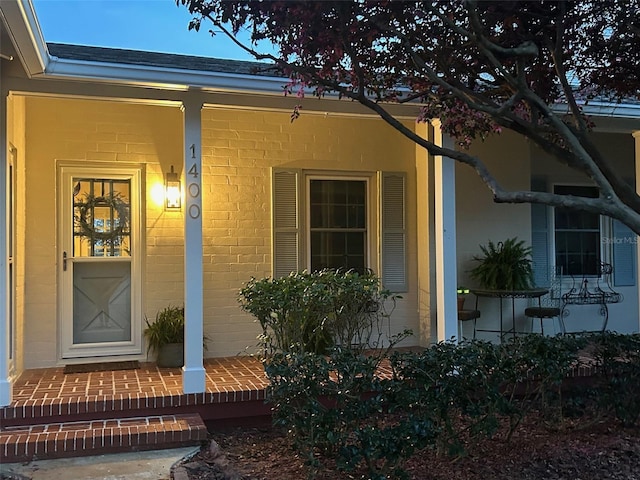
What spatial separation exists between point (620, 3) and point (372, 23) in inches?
73.2

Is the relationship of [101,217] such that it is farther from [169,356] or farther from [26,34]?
[26,34]

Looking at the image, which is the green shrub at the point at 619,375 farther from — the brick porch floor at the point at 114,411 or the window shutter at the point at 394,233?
the brick porch floor at the point at 114,411

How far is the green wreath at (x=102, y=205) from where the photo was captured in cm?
596

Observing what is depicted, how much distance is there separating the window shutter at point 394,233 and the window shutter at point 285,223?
3.33 feet

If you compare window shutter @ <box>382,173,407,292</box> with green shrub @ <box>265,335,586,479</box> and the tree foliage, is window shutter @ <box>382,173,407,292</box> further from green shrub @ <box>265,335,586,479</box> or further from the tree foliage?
green shrub @ <box>265,335,586,479</box>

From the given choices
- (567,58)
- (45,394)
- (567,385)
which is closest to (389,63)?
(567,58)

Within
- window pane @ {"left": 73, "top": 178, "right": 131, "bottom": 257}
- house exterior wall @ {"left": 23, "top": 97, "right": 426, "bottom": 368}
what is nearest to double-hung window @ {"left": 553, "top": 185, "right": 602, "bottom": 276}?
house exterior wall @ {"left": 23, "top": 97, "right": 426, "bottom": 368}

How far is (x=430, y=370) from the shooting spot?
393cm

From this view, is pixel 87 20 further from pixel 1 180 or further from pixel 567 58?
pixel 567 58

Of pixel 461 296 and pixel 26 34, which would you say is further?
pixel 461 296

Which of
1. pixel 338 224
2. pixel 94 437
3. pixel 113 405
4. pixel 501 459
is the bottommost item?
pixel 501 459

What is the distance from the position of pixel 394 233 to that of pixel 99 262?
3.18 m

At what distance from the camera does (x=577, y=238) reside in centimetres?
764

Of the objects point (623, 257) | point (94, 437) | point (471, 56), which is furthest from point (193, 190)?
point (623, 257)
